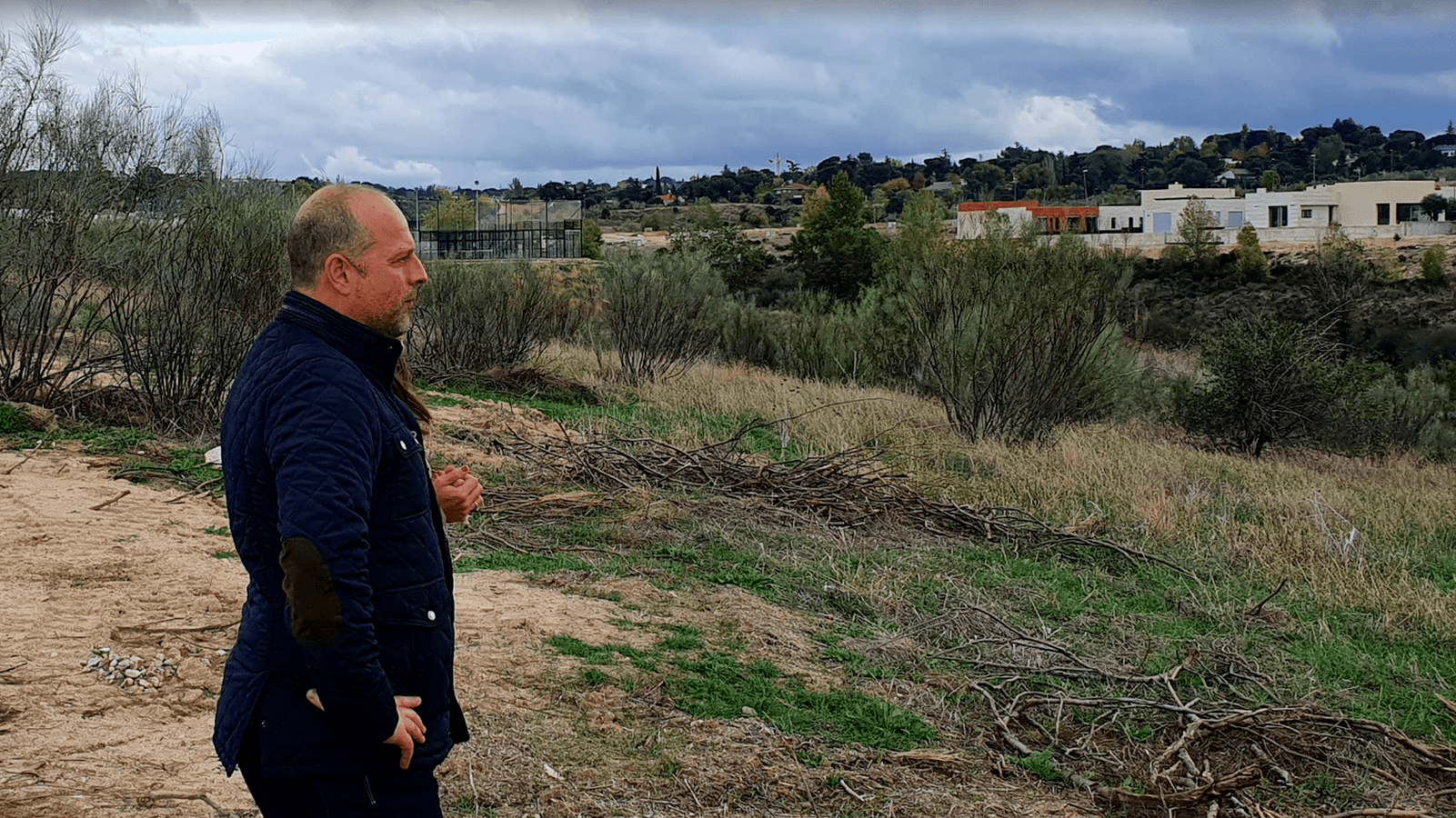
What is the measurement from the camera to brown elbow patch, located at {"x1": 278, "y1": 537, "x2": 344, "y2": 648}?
199 centimetres

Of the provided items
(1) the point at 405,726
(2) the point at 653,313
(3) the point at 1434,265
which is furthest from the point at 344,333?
(3) the point at 1434,265

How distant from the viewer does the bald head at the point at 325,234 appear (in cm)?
222

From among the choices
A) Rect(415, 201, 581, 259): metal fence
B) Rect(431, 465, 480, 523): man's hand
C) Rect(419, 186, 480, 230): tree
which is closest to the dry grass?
Rect(431, 465, 480, 523): man's hand

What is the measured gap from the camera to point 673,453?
10484 mm

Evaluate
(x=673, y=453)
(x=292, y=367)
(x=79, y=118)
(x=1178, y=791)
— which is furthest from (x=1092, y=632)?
(x=79, y=118)

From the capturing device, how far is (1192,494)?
1060 cm

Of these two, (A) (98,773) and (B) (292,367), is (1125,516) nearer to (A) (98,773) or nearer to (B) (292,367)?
(A) (98,773)

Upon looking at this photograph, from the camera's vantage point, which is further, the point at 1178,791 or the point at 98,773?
the point at 1178,791

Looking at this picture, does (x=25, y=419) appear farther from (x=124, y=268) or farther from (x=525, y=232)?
(x=525, y=232)

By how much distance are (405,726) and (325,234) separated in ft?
2.97

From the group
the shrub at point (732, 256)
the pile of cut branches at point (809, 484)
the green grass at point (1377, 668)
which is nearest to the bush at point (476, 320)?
the pile of cut branches at point (809, 484)

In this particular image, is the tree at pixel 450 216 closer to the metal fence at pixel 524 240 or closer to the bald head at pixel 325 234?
the metal fence at pixel 524 240

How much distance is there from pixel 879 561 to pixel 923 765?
3278mm

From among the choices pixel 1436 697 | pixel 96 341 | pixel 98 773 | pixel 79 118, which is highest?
pixel 79 118
